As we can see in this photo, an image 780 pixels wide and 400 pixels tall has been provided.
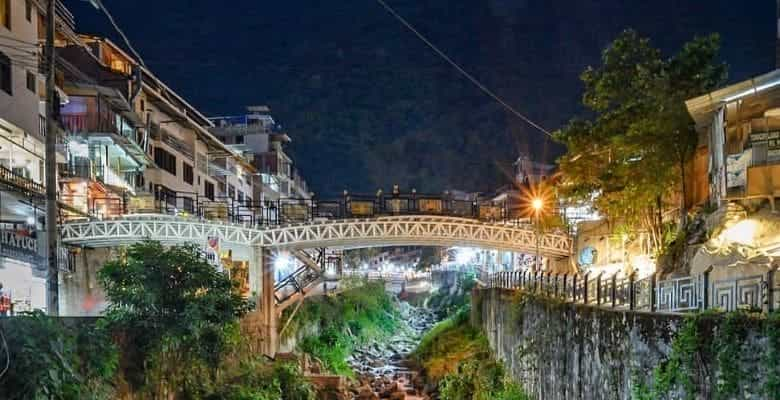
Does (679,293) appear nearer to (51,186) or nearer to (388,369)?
(51,186)

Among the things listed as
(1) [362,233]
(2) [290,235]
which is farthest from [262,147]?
(1) [362,233]

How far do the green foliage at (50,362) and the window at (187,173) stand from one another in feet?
94.5

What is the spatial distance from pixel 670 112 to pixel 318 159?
94595 mm

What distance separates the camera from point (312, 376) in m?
27.8

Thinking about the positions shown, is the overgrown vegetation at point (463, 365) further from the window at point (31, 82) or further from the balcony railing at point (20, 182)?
the window at point (31, 82)

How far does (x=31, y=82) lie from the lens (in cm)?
2311

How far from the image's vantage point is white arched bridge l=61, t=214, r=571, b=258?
26.0 metres

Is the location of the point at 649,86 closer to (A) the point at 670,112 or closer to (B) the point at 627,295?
(A) the point at 670,112

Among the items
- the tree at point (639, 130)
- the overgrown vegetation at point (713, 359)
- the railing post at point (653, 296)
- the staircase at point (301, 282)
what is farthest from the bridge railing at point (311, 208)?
the overgrown vegetation at point (713, 359)

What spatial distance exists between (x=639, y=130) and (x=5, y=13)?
22398 mm

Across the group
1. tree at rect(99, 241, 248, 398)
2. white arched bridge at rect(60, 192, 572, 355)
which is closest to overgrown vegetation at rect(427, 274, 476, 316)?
white arched bridge at rect(60, 192, 572, 355)

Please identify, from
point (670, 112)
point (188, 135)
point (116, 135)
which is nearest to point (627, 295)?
point (670, 112)

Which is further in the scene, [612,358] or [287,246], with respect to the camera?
[287,246]

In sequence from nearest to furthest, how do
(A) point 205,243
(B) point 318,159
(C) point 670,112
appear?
(C) point 670,112 < (A) point 205,243 < (B) point 318,159
